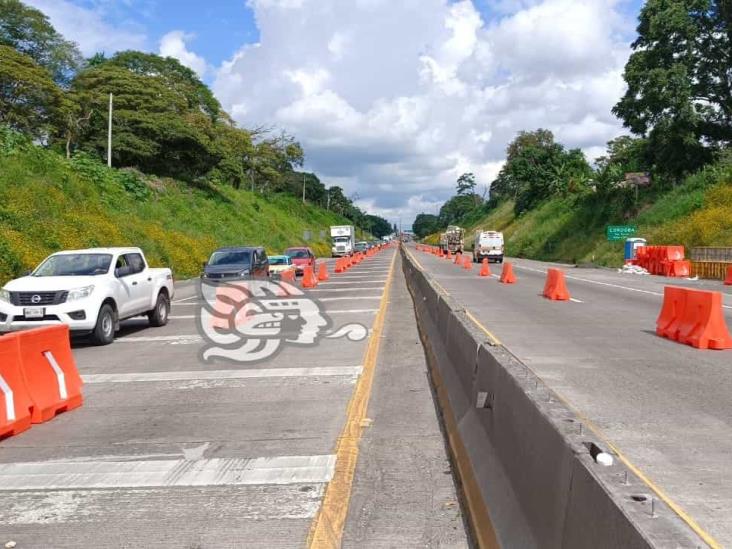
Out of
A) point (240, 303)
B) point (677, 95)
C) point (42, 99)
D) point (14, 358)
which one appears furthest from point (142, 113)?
point (14, 358)

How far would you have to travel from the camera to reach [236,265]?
22.9m

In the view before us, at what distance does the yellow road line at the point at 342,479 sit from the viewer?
Answer: 15.1 feet

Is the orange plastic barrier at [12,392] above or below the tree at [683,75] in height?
below

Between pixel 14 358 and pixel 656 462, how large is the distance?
5745 mm

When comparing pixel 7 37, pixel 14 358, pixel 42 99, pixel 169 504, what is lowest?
pixel 169 504

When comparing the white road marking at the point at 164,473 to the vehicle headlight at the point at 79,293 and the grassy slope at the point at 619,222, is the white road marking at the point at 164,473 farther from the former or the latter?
the grassy slope at the point at 619,222

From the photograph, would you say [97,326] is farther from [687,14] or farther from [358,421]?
[687,14]

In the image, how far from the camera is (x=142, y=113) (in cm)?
4991

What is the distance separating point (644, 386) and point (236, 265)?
52.5ft

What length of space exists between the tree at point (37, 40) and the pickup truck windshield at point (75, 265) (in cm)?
3817

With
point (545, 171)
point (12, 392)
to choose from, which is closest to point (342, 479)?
point (12, 392)

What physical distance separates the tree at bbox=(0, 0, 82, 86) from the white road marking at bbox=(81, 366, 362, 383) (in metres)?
43.6

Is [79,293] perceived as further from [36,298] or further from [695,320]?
[695,320]

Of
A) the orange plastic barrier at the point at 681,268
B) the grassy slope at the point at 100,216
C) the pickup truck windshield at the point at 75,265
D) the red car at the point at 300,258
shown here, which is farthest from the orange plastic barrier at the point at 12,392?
the orange plastic barrier at the point at 681,268
